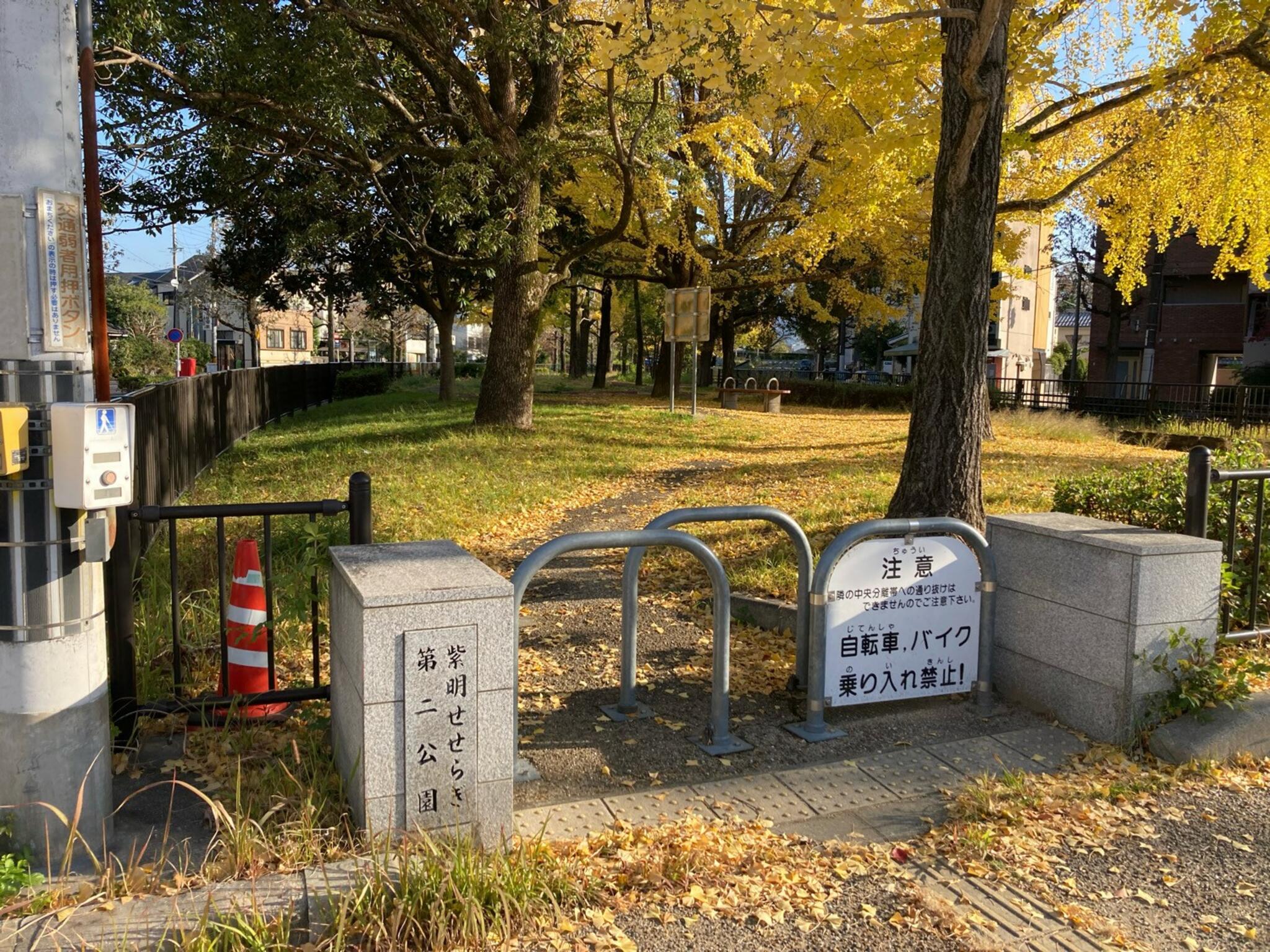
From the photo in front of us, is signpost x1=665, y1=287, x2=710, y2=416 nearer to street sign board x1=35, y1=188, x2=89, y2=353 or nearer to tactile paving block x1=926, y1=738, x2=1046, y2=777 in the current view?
tactile paving block x1=926, y1=738, x2=1046, y2=777

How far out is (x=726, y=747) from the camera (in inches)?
181

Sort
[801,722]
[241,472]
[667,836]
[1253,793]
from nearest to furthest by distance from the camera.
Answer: [667,836], [1253,793], [801,722], [241,472]

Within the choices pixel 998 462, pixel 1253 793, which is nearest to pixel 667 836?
pixel 1253 793

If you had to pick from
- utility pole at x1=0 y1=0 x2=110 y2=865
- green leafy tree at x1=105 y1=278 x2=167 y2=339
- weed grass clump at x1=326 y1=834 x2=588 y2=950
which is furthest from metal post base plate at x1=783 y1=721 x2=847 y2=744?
green leafy tree at x1=105 y1=278 x2=167 y2=339

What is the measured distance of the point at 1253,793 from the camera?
14.0ft

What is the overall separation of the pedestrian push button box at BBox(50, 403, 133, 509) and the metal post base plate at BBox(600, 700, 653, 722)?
8.58ft

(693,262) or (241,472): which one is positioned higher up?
(693,262)

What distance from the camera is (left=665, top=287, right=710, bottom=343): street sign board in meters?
21.6

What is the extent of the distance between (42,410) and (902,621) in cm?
388

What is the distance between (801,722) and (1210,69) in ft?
31.6

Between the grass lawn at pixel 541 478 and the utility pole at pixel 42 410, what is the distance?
1.32 m

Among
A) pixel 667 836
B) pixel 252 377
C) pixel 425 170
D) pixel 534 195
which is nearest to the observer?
pixel 667 836

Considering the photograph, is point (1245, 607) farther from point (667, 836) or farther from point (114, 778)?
point (114, 778)

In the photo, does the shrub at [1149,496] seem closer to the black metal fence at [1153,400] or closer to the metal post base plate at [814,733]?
the metal post base plate at [814,733]
